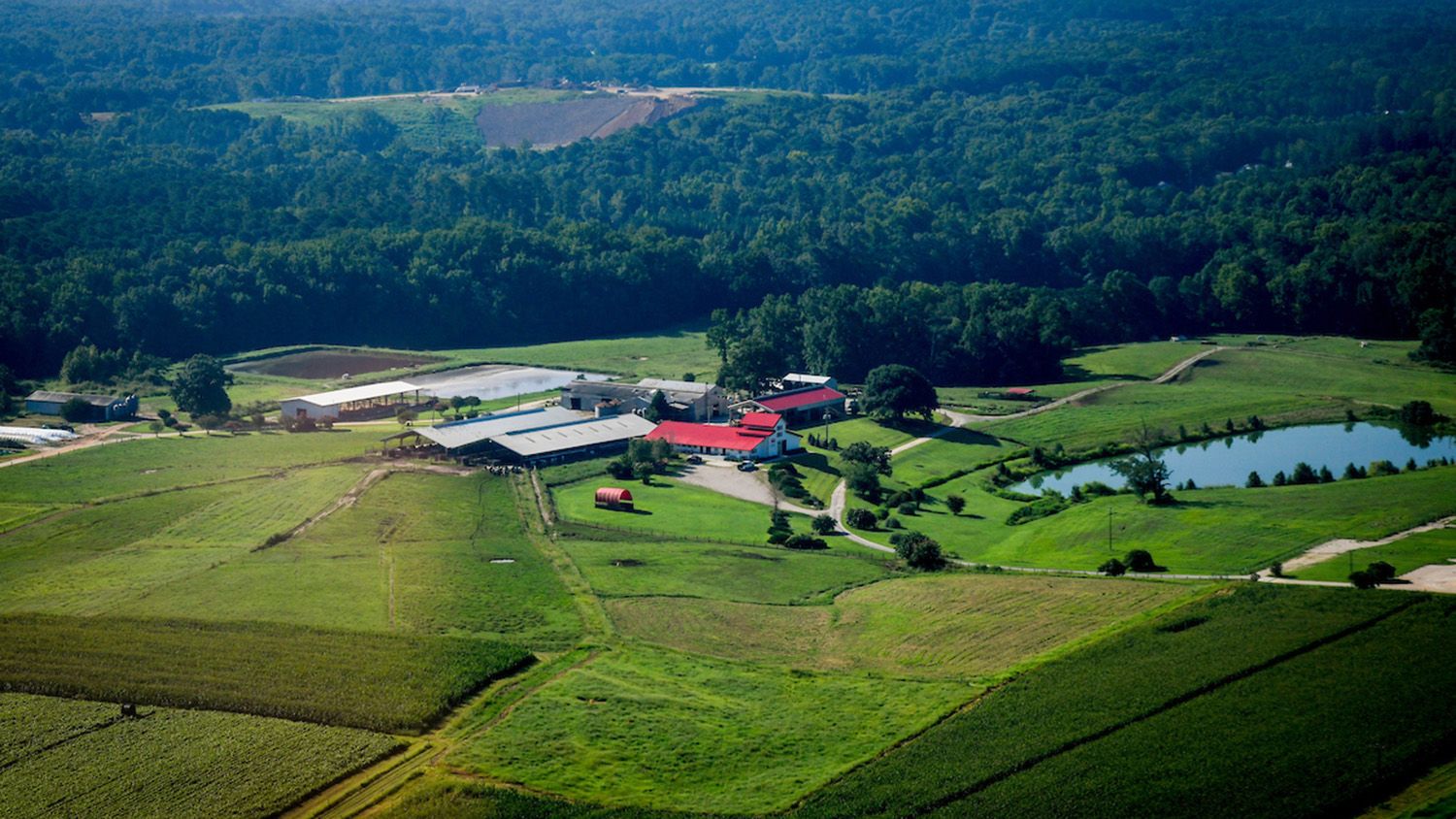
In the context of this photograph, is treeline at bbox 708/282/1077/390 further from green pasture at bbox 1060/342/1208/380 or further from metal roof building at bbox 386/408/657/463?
metal roof building at bbox 386/408/657/463

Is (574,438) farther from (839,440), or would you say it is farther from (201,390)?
(201,390)

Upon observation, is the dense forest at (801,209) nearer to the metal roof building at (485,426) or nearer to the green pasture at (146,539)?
the metal roof building at (485,426)

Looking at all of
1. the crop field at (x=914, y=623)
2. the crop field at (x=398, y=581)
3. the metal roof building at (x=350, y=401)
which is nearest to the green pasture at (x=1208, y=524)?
the crop field at (x=914, y=623)

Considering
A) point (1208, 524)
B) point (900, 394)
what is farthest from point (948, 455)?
point (1208, 524)

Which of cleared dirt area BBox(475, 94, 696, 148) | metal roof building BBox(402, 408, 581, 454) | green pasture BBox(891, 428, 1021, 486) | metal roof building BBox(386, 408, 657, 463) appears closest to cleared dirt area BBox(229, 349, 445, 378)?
metal roof building BBox(402, 408, 581, 454)

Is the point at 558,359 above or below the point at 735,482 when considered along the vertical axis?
above
